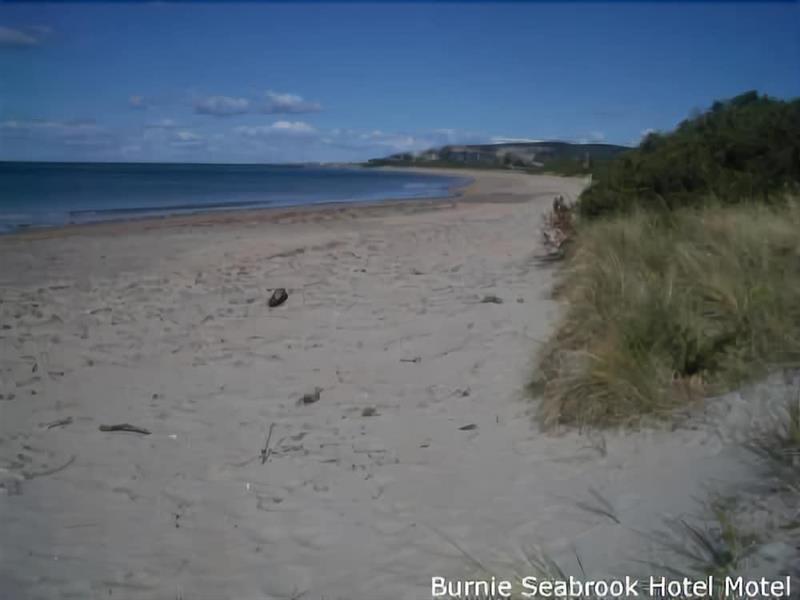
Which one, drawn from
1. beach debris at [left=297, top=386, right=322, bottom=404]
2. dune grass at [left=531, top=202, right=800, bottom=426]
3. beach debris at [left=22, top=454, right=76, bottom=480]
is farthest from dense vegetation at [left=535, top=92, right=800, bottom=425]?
beach debris at [left=22, top=454, right=76, bottom=480]

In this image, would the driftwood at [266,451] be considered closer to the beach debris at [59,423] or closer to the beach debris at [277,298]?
the beach debris at [59,423]

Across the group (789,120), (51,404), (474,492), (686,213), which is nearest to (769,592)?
(474,492)

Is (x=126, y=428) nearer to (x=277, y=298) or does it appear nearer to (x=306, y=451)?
(x=306, y=451)

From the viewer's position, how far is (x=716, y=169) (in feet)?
28.1

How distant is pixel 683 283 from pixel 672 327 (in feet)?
3.60

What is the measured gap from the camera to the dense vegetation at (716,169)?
27.0ft

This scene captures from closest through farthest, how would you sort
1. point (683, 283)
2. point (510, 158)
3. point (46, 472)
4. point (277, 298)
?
point (46, 472) → point (683, 283) → point (277, 298) → point (510, 158)

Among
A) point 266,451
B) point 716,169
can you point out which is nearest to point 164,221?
point 716,169

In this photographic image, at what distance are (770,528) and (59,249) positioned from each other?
45.1 ft

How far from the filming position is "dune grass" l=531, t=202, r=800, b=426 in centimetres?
409

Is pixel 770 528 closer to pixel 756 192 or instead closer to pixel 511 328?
pixel 511 328

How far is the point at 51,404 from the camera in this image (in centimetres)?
515

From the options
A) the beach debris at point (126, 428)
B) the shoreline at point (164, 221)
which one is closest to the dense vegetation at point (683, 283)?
the beach debris at point (126, 428)

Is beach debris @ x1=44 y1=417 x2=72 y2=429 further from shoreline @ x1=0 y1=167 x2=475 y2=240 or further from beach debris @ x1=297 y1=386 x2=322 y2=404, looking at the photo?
shoreline @ x1=0 y1=167 x2=475 y2=240
